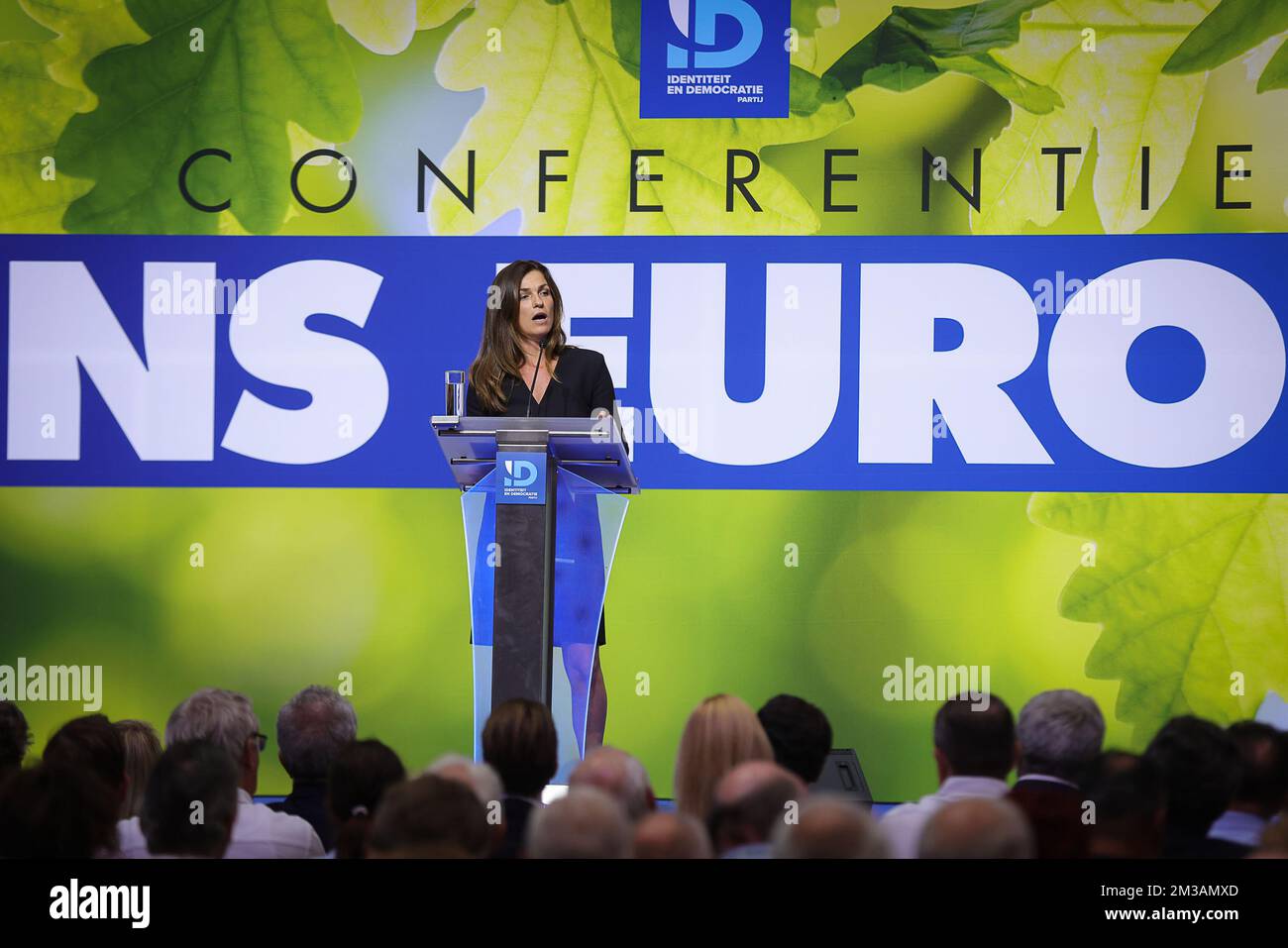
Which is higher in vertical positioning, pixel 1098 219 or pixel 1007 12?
pixel 1007 12

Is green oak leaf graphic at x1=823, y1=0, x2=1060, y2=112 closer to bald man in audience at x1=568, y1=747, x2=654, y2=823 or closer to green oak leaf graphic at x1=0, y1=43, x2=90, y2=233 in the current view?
green oak leaf graphic at x1=0, y1=43, x2=90, y2=233

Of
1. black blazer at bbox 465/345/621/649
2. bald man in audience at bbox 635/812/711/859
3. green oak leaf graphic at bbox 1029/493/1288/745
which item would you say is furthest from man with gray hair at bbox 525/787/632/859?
green oak leaf graphic at bbox 1029/493/1288/745

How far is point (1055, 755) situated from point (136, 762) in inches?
97.8

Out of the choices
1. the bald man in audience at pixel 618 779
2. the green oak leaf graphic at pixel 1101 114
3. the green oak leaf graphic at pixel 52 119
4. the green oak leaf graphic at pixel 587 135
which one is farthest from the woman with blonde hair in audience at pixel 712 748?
the green oak leaf graphic at pixel 52 119

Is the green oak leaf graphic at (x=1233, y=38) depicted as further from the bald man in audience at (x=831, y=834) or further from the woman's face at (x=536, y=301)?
the bald man in audience at (x=831, y=834)

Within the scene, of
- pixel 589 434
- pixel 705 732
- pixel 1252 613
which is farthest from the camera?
pixel 1252 613

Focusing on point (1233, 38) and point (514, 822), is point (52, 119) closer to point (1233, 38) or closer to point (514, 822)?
point (514, 822)

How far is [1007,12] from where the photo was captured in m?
6.23

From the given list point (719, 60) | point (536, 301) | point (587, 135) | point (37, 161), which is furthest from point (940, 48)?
point (37, 161)

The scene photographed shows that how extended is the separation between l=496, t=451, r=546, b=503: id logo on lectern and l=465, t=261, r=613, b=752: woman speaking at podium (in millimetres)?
639

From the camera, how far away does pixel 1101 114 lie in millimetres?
6195
